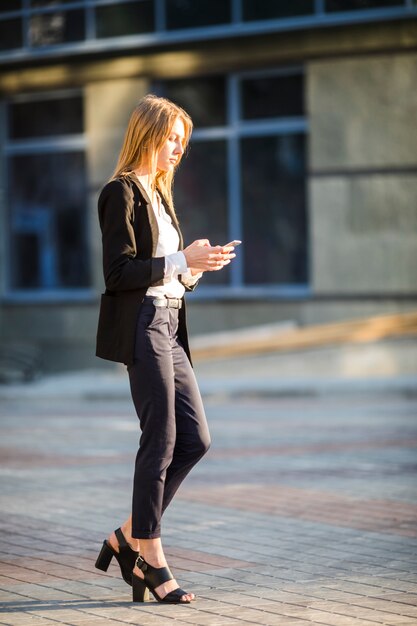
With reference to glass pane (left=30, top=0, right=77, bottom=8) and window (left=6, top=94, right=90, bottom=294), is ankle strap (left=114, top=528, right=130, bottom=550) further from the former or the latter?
glass pane (left=30, top=0, right=77, bottom=8)

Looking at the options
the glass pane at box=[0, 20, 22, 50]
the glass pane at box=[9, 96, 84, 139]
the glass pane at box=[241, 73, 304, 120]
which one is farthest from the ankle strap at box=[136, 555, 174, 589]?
A: the glass pane at box=[0, 20, 22, 50]

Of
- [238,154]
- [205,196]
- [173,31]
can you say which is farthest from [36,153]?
[238,154]

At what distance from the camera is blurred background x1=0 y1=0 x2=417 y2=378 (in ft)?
59.8

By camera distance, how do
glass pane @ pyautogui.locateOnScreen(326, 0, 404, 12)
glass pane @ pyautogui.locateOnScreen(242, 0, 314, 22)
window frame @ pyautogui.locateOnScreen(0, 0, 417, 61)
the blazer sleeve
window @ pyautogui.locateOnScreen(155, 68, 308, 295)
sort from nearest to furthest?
1. the blazer sleeve
2. glass pane @ pyautogui.locateOnScreen(326, 0, 404, 12)
3. window frame @ pyautogui.locateOnScreen(0, 0, 417, 61)
4. glass pane @ pyautogui.locateOnScreen(242, 0, 314, 22)
5. window @ pyautogui.locateOnScreen(155, 68, 308, 295)

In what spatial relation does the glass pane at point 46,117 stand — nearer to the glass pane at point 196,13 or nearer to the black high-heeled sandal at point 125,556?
the glass pane at point 196,13

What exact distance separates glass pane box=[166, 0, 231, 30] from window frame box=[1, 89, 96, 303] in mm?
2074

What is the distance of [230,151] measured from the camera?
774 inches

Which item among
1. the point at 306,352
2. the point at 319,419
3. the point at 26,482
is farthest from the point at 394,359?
the point at 26,482

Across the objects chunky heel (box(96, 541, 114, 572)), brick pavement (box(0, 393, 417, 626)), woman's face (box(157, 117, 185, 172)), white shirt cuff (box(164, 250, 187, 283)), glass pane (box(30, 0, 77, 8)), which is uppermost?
glass pane (box(30, 0, 77, 8))

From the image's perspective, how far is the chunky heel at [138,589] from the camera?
18.4 ft

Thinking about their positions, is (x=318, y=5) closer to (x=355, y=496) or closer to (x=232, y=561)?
(x=355, y=496)

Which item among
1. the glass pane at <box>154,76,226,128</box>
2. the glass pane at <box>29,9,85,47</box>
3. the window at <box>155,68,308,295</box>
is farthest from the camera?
the glass pane at <box>29,9,85,47</box>

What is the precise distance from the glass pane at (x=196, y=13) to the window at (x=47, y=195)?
217 cm

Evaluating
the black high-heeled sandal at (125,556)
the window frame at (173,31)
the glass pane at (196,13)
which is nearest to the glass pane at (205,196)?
the window frame at (173,31)
